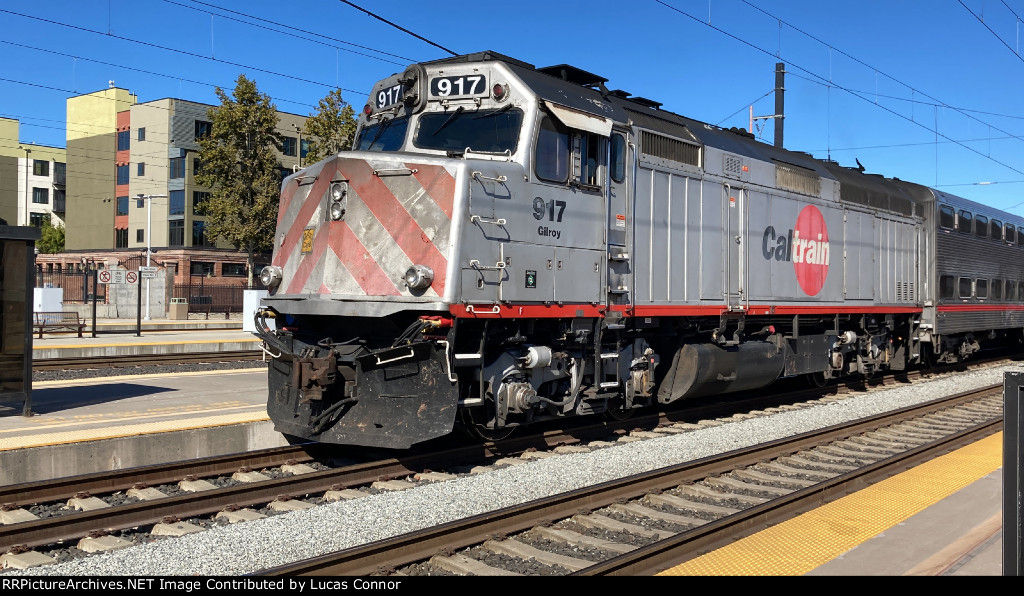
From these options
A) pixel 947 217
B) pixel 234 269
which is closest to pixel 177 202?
pixel 234 269

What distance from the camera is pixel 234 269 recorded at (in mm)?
57688

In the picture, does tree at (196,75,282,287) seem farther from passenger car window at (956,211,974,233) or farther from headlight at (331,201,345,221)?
headlight at (331,201,345,221)

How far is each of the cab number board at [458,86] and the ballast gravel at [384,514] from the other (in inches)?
173

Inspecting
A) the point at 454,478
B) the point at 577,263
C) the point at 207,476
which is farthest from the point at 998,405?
the point at 207,476

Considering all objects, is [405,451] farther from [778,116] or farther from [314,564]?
[778,116]

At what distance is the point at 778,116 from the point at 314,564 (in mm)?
23118

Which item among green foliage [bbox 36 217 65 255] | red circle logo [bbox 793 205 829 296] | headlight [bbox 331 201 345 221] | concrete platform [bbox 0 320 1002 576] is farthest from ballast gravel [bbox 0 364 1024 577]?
green foliage [bbox 36 217 65 255]

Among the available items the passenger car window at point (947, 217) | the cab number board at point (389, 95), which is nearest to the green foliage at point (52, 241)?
the cab number board at point (389, 95)

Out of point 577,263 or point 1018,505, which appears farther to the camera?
point 577,263

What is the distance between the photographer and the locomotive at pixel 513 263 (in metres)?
8.38

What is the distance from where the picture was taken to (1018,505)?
4.35 metres

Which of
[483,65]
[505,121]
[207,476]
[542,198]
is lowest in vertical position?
[207,476]

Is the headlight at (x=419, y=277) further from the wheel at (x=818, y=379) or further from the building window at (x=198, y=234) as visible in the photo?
the building window at (x=198, y=234)

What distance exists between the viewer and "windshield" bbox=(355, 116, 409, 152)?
9758mm
